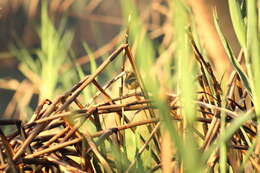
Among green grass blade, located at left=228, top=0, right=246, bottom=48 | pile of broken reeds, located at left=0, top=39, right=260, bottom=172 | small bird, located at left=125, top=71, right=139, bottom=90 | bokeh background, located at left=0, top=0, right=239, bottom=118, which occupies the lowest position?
pile of broken reeds, located at left=0, top=39, right=260, bottom=172

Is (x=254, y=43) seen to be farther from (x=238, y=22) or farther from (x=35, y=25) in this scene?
(x=35, y=25)

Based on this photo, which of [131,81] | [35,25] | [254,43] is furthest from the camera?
[35,25]

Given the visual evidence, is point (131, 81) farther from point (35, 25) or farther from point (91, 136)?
point (35, 25)

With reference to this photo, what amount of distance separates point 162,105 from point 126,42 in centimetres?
29

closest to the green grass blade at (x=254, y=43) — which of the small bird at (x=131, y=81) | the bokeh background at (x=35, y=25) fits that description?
the small bird at (x=131, y=81)

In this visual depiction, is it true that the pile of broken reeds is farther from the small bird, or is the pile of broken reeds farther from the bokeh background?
the bokeh background

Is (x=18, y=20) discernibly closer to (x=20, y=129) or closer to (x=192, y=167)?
(x=20, y=129)

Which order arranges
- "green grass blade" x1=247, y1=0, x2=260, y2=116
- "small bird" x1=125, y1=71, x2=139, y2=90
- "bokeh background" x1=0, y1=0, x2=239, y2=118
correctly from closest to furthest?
"green grass blade" x1=247, y1=0, x2=260, y2=116, "small bird" x1=125, y1=71, x2=139, y2=90, "bokeh background" x1=0, y1=0, x2=239, y2=118

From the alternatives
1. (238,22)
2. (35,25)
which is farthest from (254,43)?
(35,25)

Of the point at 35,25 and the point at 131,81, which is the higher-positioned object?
the point at 35,25

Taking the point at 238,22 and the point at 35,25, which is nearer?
the point at 238,22

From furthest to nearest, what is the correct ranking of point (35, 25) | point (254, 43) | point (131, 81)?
point (35, 25), point (131, 81), point (254, 43)

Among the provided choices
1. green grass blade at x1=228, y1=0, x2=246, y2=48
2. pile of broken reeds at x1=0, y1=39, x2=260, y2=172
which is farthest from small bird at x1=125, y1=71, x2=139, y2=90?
green grass blade at x1=228, y1=0, x2=246, y2=48

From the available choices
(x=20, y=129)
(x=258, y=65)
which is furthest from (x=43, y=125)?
(x=258, y=65)
